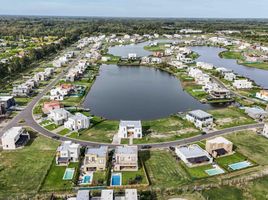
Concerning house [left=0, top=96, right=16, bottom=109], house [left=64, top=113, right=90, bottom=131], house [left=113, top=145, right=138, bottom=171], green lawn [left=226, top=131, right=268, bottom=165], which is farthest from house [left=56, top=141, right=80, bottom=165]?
house [left=0, top=96, right=16, bottom=109]

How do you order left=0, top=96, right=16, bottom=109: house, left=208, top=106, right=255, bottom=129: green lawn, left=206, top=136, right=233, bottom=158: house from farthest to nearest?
left=0, top=96, right=16, bottom=109: house
left=208, top=106, right=255, bottom=129: green lawn
left=206, top=136, right=233, bottom=158: house

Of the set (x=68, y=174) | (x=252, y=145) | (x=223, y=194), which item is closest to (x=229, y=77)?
(x=252, y=145)

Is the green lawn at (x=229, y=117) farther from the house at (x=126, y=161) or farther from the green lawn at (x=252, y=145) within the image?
the house at (x=126, y=161)

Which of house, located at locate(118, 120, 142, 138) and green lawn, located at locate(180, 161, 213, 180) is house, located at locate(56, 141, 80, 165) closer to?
house, located at locate(118, 120, 142, 138)

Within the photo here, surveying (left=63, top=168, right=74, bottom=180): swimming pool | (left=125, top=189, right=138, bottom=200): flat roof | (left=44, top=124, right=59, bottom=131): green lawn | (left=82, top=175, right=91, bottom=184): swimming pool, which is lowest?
(left=63, top=168, right=74, bottom=180): swimming pool

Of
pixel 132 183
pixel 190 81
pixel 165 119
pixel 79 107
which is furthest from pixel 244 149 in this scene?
pixel 190 81

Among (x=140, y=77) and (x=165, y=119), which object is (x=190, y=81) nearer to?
(x=140, y=77)

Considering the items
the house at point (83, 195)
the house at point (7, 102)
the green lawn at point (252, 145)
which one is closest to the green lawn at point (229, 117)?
the green lawn at point (252, 145)
